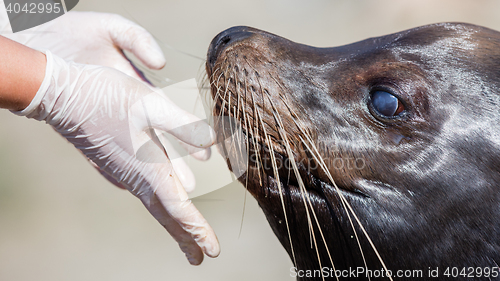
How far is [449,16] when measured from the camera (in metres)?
8.45

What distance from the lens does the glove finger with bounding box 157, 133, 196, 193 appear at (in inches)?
104

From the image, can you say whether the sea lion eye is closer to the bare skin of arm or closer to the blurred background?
the bare skin of arm

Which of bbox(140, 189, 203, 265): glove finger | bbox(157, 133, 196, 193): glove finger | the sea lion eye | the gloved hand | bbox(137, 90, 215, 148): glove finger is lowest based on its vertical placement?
bbox(140, 189, 203, 265): glove finger

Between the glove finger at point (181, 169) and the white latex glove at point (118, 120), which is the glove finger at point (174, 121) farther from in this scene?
the glove finger at point (181, 169)

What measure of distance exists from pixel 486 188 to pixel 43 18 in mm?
2967

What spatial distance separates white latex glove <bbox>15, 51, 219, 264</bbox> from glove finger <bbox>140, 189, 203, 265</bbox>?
106 mm

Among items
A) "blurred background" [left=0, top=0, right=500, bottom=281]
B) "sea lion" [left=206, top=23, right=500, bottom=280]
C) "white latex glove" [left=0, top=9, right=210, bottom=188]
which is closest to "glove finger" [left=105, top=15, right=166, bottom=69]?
"white latex glove" [left=0, top=9, right=210, bottom=188]

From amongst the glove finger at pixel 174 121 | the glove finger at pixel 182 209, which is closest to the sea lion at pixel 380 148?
the glove finger at pixel 174 121

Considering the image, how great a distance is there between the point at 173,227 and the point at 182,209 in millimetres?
261

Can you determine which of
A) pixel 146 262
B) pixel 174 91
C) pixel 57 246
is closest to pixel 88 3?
pixel 57 246

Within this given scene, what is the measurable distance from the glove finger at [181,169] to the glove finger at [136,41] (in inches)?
19.0

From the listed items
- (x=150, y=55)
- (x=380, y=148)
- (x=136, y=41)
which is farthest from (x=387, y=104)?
(x=136, y=41)

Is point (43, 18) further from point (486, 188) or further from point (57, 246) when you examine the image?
point (57, 246)

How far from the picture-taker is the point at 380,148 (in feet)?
5.99
